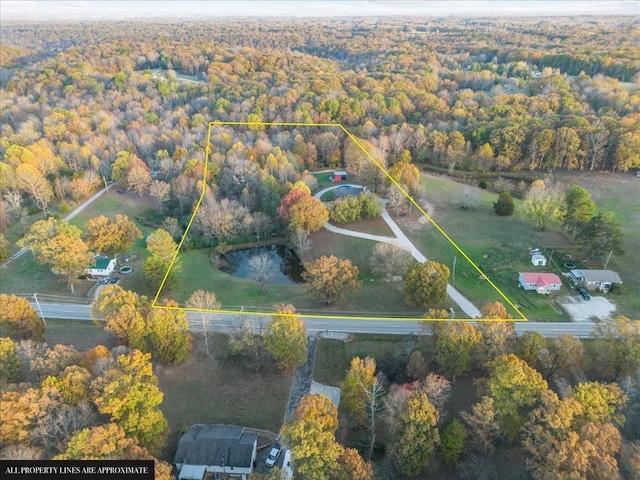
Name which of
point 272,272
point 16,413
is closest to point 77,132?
point 272,272

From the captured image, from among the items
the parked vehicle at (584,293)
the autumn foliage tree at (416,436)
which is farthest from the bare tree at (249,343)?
the parked vehicle at (584,293)

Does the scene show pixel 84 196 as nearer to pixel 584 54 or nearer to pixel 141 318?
pixel 141 318

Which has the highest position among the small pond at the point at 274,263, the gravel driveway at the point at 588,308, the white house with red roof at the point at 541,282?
the white house with red roof at the point at 541,282

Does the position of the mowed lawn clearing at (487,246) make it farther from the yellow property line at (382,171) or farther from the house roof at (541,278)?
the house roof at (541,278)

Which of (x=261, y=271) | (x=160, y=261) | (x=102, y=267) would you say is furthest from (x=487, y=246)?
(x=102, y=267)

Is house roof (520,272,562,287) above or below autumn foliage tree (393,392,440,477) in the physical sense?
below

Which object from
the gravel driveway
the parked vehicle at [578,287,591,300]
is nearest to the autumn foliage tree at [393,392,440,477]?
the gravel driveway

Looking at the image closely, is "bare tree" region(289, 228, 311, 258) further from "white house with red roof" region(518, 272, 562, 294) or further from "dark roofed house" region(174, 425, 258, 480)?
"dark roofed house" region(174, 425, 258, 480)
